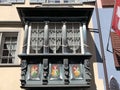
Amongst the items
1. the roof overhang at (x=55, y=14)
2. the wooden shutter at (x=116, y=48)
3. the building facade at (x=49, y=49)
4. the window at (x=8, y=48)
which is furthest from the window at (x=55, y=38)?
the wooden shutter at (x=116, y=48)

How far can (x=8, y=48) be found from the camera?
41.2ft

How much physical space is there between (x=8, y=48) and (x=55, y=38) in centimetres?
238

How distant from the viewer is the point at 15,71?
11.6m

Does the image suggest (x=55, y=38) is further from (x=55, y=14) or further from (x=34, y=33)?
(x=55, y=14)

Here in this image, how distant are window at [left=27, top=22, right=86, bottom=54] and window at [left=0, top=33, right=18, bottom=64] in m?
1.30

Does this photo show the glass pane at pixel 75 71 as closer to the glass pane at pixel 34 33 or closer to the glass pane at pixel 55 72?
the glass pane at pixel 55 72

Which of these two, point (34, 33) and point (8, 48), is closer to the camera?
point (34, 33)

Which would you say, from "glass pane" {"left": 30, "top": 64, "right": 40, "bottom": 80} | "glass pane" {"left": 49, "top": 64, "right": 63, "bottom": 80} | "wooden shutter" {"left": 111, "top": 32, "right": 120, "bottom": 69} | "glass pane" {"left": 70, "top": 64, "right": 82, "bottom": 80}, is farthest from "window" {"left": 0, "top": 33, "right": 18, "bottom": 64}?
"wooden shutter" {"left": 111, "top": 32, "right": 120, "bottom": 69}

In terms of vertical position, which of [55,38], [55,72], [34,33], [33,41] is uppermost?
[34,33]

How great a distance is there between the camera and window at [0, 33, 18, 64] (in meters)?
12.3

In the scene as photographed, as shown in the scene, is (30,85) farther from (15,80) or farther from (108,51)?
(108,51)

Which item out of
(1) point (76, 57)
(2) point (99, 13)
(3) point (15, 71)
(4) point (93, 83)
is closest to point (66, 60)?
(1) point (76, 57)

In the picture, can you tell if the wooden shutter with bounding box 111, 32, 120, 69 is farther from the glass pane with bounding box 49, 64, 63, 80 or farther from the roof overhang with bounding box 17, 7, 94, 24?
the glass pane with bounding box 49, 64, 63, 80

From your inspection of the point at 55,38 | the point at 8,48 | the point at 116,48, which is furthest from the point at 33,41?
the point at 116,48
